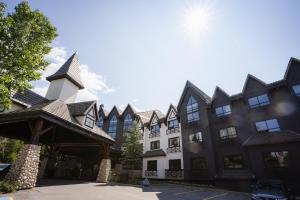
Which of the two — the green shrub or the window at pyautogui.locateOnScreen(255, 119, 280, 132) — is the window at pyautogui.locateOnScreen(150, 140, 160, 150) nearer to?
the window at pyautogui.locateOnScreen(255, 119, 280, 132)

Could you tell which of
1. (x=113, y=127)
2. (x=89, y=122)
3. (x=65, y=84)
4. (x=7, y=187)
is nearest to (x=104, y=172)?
(x=89, y=122)

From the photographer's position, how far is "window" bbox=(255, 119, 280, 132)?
63.2ft

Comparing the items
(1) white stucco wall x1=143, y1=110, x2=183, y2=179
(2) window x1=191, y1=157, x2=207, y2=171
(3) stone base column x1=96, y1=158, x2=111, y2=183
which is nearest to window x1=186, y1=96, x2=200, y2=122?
(1) white stucco wall x1=143, y1=110, x2=183, y2=179

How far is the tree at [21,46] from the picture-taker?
1077 cm

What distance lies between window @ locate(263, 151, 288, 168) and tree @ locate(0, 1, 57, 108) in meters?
22.8

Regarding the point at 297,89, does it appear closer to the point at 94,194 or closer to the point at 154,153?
the point at 154,153

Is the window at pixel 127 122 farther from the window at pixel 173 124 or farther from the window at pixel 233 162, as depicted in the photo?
the window at pixel 233 162

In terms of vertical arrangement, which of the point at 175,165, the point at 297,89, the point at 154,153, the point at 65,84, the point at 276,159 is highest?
the point at 65,84

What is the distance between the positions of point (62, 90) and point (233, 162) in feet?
79.8

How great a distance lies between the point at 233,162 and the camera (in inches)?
830

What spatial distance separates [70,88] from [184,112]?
18.2 metres

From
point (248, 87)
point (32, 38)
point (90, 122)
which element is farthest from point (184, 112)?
point (32, 38)

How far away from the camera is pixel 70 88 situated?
2448 centimetres

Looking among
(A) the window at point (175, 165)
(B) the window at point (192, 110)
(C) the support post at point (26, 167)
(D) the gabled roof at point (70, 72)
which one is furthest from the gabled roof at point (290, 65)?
(D) the gabled roof at point (70, 72)
